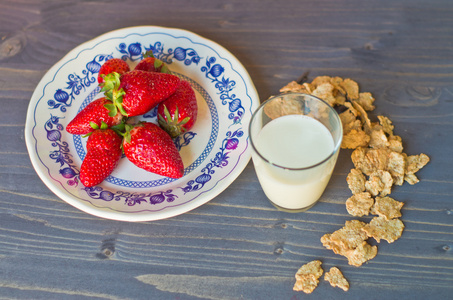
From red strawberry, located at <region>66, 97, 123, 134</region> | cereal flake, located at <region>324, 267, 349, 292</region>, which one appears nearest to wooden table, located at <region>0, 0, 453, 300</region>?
cereal flake, located at <region>324, 267, 349, 292</region>

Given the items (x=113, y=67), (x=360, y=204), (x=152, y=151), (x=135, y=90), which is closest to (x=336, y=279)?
(x=360, y=204)

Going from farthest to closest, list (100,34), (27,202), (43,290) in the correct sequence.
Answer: (100,34) → (27,202) → (43,290)

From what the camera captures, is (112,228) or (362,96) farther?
(362,96)

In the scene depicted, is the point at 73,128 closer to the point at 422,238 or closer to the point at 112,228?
the point at 112,228

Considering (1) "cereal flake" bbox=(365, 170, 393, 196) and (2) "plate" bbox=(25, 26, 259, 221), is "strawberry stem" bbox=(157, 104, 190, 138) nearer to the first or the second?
(2) "plate" bbox=(25, 26, 259, 221)

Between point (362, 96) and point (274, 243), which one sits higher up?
point (362, 96)

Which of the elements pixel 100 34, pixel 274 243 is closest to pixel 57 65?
pixel 100 34

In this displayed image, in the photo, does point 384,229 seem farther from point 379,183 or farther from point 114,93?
point 114,93
